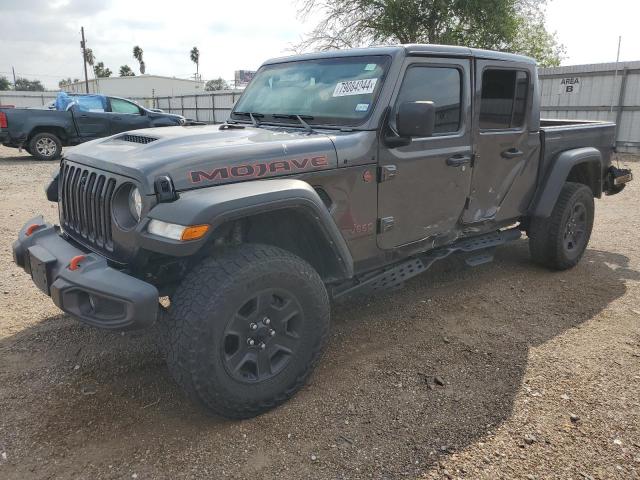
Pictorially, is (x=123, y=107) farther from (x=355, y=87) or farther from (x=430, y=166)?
(x=430, y=166)

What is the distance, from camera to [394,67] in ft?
10.7

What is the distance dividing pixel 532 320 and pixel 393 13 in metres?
16.9

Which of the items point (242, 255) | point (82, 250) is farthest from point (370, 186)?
point (82, 250)

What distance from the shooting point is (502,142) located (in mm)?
4035

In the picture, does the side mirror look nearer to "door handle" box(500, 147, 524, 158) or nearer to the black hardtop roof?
the black hardtop roof

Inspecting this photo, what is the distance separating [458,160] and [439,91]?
0.50 meters

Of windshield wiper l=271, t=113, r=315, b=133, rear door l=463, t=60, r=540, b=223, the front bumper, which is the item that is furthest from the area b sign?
the front bumper

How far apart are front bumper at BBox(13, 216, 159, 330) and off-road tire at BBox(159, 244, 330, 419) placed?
18 cm

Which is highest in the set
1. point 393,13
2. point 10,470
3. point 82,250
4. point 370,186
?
point 393,13

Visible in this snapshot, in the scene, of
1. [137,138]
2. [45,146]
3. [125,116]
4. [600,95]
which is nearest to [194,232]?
[137,138]

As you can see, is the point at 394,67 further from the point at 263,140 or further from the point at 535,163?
the point at 535,163

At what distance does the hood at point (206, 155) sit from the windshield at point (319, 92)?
0.27m

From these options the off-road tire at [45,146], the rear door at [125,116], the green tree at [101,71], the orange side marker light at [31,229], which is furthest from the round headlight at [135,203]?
the green tree at [101,71]

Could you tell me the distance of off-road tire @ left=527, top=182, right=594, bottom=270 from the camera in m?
4.70
